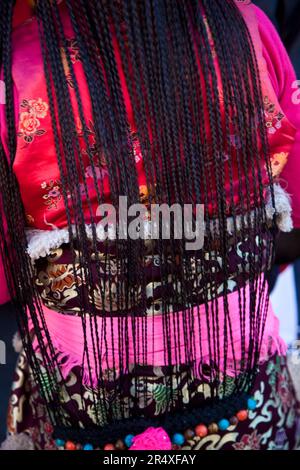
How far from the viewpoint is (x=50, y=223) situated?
668mm

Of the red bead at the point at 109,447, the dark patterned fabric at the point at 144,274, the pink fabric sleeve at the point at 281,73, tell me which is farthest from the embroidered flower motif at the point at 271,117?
the red bead at the point at 109,447

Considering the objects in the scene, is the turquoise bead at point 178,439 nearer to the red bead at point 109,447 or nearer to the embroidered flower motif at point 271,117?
the red bead at point 109,447

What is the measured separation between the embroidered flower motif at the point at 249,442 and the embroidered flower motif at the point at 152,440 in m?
Answer: 0.12

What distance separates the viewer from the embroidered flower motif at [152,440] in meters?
0.75

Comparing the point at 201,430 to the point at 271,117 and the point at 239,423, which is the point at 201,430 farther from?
the point at 271,117

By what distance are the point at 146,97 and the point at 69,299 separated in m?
0.29

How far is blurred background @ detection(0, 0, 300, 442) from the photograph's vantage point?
1130 millimetres

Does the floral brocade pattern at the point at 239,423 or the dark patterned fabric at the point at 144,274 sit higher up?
the dark patterned fabric at the point at 144,274

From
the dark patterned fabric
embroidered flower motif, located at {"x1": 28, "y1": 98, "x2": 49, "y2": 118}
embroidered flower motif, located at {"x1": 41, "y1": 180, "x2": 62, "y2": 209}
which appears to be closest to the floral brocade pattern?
the dark patterned fabric

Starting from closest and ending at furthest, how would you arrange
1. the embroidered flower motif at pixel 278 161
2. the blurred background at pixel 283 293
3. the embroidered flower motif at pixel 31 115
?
1. the embroidered flower motif at pixel 31 115
2. the embroidered flower motif at pixel 278 161
3. the blurred background at pixel 283 293

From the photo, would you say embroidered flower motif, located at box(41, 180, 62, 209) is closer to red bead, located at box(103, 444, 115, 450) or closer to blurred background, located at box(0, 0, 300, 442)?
red bead, located at box(103, 444, 115, 450)

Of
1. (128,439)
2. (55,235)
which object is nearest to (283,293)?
(128,439)

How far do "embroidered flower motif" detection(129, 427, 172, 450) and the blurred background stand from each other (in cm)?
53

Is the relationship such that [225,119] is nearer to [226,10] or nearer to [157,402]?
[226,10]
